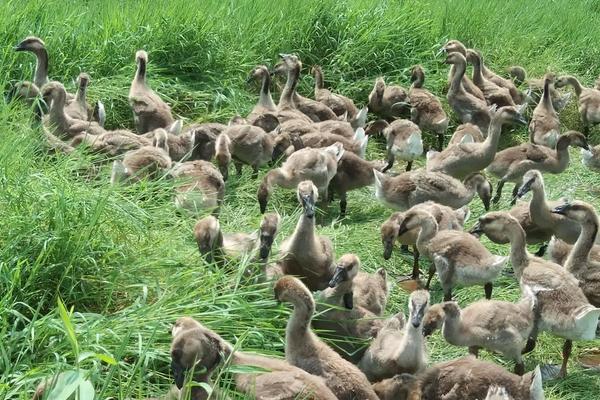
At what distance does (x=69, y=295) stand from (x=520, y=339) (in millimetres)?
2852

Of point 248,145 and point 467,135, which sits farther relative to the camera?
point 467,135

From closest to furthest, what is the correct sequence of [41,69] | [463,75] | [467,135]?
[41,69] → [467,135] → [463,75]

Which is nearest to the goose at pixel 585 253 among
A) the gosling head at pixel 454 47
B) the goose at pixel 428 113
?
the goose at pixel 428 113

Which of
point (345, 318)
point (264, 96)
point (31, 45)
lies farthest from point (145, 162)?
point (264, 96)

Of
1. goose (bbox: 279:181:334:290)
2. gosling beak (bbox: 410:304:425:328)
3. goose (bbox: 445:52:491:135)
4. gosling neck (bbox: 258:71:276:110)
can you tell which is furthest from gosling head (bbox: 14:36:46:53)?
gosling beak (bbox: 410:304:425:328)

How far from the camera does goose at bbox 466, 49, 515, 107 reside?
39.8 feet

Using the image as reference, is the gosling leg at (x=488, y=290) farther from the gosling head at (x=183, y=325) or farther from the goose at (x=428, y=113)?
the goose at (x=428, y=113)

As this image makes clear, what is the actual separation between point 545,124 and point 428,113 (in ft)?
4.30

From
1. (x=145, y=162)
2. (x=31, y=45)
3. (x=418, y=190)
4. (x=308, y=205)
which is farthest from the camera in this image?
(x=31, y=45)

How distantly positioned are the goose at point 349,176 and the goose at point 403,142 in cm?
64

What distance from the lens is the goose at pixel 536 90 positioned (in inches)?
487

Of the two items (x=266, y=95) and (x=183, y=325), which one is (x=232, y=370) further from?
(x=266, y=95)

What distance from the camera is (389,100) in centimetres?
1155

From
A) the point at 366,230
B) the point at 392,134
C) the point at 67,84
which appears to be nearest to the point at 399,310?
the point at 366,230
